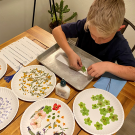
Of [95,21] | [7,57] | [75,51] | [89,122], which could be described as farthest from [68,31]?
[89,122]

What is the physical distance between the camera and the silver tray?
2.24 ft

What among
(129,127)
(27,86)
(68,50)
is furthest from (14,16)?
(129,127)

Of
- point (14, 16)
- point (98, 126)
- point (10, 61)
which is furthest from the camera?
point (14, 16)

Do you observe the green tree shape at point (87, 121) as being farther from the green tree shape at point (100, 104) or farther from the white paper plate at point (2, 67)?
the white paper plate at point (2, 67)

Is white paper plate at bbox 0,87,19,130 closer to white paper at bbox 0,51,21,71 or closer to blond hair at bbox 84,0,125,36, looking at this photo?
white paper at bbox 0,51,21,71

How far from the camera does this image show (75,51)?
0.85 meters

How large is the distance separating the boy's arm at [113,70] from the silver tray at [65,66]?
5 centimetres

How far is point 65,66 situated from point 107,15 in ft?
1.17

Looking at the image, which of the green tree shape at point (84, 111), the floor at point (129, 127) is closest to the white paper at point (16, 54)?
the green tree shape at point (84, 111)

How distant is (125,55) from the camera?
743mm

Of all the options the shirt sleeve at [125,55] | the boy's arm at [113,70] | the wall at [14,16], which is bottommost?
the wall at [14,16]

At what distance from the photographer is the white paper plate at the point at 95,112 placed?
53 cm

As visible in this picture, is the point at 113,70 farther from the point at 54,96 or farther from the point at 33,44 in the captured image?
the point at 33,44

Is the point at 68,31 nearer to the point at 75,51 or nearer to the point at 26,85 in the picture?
the point at 75,51
